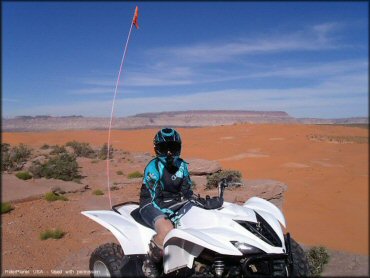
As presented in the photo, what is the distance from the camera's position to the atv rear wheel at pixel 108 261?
4.33m

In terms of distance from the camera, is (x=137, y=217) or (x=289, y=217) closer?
(x=137, y=217)

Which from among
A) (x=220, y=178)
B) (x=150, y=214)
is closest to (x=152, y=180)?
(x=150, y=214)

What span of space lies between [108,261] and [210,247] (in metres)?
1.55

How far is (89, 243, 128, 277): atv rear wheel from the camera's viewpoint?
14.2ft

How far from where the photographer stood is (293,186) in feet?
42.8

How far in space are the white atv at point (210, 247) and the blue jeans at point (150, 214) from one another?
0.46 ft

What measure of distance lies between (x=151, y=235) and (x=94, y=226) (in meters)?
4.73

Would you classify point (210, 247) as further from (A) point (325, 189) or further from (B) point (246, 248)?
(A) point (325, 189)

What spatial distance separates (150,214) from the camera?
4.31m

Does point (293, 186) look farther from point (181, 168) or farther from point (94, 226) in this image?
point (181, 168)

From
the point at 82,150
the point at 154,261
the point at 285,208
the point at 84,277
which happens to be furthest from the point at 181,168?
the point at 82,150

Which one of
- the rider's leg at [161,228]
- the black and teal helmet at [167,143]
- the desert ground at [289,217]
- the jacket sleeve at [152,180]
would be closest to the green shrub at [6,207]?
the desert ground at [289,217]

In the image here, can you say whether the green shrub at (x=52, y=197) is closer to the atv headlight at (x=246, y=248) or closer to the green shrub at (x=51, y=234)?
the green shrub at (x=51, y=234)

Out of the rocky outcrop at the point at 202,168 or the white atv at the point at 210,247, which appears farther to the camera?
the rocky outcrop at the point at 202,168
